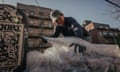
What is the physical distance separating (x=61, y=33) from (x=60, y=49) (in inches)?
18.6

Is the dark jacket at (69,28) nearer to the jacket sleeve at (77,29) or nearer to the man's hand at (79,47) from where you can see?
the jacket sleeve at (77,29)

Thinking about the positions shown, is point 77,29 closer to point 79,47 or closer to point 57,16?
point 57,16

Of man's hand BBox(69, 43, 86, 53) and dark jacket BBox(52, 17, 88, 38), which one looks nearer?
man's hand BBox(69, 43, 86, 53)

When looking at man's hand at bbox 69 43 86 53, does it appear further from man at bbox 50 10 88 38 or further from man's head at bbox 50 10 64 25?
man's head at bbox 50 10 64 25

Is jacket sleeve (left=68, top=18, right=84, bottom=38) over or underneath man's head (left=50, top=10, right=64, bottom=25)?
underneath

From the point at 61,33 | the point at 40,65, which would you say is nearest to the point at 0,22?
the point at 40,65

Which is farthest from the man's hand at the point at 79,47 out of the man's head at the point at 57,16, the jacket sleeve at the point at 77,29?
the man's head at the point at 57,16

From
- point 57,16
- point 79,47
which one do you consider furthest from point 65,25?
point 79,47

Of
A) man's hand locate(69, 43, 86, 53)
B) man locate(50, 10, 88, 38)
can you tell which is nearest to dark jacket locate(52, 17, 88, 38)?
man locate(50, 10, 88, 38)

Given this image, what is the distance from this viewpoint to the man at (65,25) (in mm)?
1623

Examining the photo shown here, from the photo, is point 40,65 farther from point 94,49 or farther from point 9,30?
point 94,49

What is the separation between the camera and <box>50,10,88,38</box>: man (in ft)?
5.32

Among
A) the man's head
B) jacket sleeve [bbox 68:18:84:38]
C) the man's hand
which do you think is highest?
the man's head

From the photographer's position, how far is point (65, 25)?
1.77m
